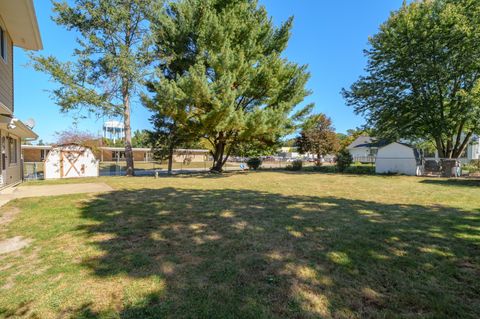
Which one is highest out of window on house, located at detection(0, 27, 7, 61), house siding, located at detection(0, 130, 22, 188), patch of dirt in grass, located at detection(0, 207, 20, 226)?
window on house, located at detection(0, 27, 7, 61)

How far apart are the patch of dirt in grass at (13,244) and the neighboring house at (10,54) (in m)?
4.92

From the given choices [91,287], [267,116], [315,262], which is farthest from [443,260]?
[267,116]

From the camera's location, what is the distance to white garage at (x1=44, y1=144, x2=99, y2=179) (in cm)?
1523

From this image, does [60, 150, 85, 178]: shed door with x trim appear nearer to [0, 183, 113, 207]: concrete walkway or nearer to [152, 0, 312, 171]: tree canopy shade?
[0, 183, 113, 207]: concrete walkway

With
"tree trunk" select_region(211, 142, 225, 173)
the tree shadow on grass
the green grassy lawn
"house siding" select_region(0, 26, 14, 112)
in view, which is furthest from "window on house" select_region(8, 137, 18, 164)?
"tree trunk" select_region(211, 142, 225, 173)

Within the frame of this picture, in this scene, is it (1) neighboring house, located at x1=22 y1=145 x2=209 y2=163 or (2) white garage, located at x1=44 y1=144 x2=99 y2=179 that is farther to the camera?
(1) neighboring house, located at x1=22 y1=145 x2=209 y2=163

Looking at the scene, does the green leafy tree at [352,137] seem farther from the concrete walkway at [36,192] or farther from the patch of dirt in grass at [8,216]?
the patch of dirt in grass at [8,216]

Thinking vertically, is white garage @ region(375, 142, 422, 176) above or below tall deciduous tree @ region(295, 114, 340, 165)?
below

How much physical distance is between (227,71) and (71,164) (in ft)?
37.0

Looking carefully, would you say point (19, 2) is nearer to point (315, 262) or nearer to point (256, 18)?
point (315, 262)

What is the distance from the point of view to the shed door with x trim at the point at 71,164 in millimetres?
15672

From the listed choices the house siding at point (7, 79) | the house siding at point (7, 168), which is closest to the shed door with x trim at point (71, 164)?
the house siding at point (7, 168)

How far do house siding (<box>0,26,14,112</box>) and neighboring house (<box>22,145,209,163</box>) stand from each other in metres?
19.3

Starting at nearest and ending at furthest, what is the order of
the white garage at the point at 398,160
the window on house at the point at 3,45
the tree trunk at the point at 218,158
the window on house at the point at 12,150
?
1. the window on house at the point at 3,45
2. the window on house at the point at 12,150
3. the white garage at the point at 398,160
4. the tree trunk at the point at 218,158
